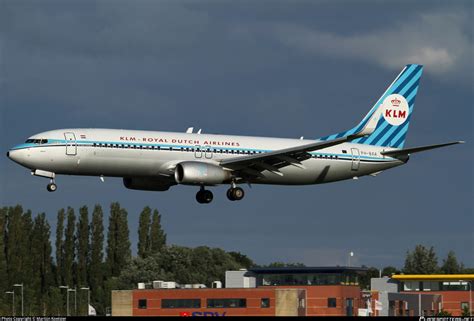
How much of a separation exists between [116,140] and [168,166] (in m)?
4.47

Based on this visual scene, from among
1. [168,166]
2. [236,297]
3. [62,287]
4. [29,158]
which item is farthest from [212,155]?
[62,287]

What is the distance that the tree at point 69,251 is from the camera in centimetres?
15500

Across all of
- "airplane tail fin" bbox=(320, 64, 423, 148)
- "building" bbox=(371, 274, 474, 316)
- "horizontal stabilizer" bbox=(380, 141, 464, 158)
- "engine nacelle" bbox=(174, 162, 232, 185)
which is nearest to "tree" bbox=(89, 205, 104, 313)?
"building" bbox=(371, 274, 474, 316)

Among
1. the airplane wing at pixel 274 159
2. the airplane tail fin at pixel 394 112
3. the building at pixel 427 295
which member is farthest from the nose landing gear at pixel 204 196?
the building at pixel 427 295

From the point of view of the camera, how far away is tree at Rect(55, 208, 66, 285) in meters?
156

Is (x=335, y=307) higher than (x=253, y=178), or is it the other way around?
(x=253, y=178)

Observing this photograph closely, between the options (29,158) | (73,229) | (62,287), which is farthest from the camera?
(73,229)

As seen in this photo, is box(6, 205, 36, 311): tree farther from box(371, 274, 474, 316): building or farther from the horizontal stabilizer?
the horizontal stabilizer

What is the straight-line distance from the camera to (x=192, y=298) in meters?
128

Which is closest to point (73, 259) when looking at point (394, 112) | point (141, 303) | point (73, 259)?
point (73, 259)

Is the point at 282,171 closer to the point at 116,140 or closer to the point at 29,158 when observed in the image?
the point at 116,140

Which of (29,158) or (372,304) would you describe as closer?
(29,158)

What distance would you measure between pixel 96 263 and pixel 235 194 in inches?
2847

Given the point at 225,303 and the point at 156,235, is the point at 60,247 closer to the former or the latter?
the point at 156,235
